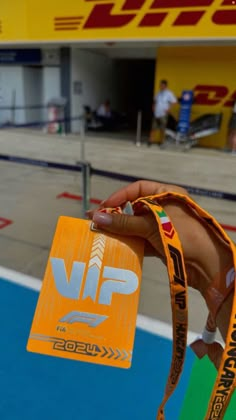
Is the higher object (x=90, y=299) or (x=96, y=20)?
(x=96, y=20)

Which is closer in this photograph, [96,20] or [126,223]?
[126,223]

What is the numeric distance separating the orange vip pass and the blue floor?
38.7 inches

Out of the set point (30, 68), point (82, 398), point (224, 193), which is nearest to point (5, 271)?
point (82, 398)

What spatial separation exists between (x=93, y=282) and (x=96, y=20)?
909 cm

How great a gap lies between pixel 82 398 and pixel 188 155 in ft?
23.8

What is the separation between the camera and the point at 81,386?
1712 mm

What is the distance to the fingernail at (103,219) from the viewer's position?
2.61 ft

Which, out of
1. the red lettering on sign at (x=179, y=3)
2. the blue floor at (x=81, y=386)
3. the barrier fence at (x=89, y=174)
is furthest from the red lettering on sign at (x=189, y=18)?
the blue floor at (x=81, y=386)

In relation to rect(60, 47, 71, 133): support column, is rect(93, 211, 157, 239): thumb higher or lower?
lower

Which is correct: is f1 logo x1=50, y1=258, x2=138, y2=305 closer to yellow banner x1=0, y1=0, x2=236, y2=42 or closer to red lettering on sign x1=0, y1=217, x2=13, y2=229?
red lettering on sign x1=0, y1=217, x2=13, y2=229

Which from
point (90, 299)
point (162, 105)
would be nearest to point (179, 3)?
point (162, 105)

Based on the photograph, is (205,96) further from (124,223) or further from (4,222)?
(124,223)

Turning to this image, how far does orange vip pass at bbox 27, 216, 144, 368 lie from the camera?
83cm

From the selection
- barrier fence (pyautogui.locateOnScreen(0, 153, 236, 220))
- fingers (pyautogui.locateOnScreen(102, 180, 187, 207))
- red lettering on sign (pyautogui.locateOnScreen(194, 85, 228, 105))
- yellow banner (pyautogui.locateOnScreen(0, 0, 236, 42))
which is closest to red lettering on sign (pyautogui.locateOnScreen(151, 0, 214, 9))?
yellow banner (pyautogui.locateOnScreen(0, 0, 236, 42))
